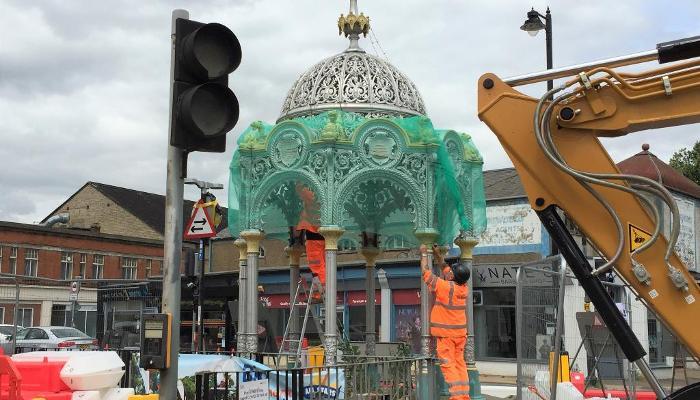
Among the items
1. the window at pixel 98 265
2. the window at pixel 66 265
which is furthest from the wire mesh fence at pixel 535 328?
the window at pixel 98 265

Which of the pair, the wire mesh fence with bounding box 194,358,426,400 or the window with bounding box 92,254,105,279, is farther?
the window with bounding box 92,254,105,279

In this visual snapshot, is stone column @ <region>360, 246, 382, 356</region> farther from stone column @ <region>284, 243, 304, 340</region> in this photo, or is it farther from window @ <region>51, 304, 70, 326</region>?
window @ <region>51, 304, 70, 326</region>

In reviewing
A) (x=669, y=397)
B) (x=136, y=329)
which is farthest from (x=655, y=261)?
(x=136, y=329)

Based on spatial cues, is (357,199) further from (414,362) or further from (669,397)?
(669,397)

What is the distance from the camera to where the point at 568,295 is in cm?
1266

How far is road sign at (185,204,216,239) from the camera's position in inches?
607

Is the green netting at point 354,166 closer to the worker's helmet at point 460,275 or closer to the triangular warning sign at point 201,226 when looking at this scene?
the worker's helmet at point 460,275

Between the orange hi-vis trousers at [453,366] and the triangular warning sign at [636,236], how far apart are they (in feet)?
16.2

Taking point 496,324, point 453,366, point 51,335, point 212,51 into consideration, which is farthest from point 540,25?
point 51,335

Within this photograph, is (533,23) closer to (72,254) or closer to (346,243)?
(346,243)

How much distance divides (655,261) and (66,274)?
148 feet

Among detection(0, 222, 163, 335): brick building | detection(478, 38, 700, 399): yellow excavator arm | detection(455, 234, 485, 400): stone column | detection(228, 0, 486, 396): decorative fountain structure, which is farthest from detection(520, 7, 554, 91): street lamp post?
detection(0, 222, 163, 335): brick building

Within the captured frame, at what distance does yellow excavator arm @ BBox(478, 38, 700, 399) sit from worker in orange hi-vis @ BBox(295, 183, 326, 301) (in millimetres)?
7453

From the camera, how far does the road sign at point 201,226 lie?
15414mm
